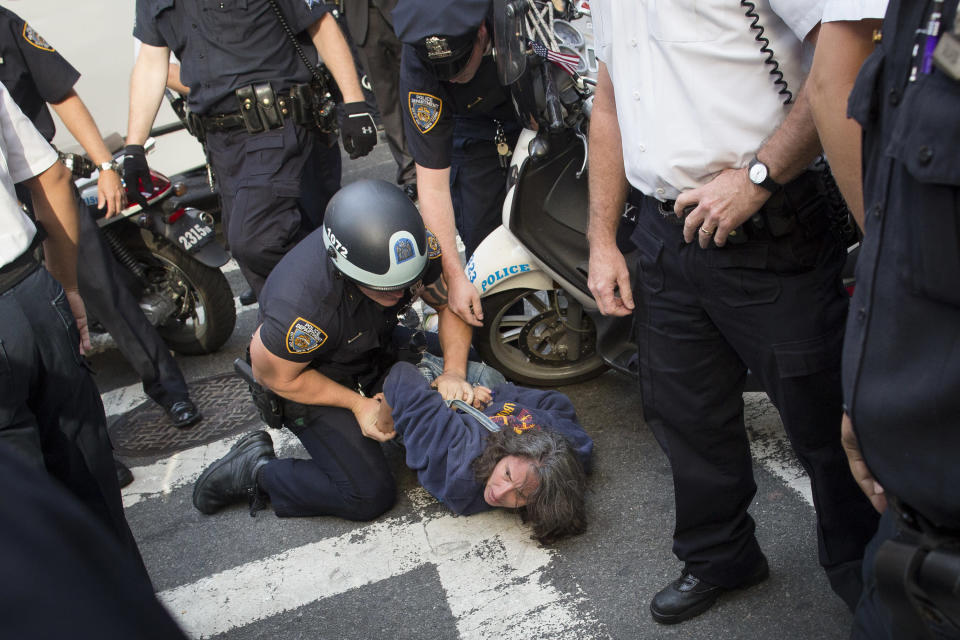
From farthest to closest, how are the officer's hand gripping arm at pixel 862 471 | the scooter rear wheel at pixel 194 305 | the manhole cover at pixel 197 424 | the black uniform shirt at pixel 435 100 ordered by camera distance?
the scooter rear wheel at pixel 194 305, the manhole cover at pixel 197 424, the black uniform shirt at pixel 435 100, the officer's hand gripping arm at pixel 862 471

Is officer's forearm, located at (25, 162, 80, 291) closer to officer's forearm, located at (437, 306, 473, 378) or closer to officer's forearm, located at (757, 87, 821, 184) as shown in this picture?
officer's forearm, located at (437, 306, 473, 378)

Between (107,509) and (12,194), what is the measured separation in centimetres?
94

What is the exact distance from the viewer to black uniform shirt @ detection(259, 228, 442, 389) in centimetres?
307

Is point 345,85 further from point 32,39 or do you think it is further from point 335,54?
point 32,39

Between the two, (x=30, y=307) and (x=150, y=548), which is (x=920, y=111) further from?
(x=150, y=548)

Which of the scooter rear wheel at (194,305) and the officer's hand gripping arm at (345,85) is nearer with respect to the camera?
the officer's hand gripping arm at (345,85)

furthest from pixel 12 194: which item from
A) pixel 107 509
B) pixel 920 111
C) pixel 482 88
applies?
pixel 920 111

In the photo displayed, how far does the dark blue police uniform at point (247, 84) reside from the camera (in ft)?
13.2

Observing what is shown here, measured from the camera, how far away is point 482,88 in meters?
3.48

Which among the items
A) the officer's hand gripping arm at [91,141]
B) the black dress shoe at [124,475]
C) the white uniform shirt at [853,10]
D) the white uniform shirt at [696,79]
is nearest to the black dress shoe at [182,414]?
the black dress shoe at [124,475]

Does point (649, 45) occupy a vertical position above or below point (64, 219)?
above

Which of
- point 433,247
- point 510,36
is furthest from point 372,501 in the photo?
point 510,36

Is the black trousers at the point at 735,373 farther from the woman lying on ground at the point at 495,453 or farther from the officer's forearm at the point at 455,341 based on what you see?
the officer's forearm at the point at 455,341

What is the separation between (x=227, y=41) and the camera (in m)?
4.04
